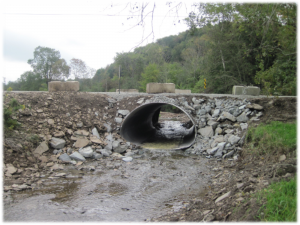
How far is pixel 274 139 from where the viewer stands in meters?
6.02

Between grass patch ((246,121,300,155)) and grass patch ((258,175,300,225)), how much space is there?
2169 mm

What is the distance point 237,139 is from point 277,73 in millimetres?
2587

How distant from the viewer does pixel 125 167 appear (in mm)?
7152

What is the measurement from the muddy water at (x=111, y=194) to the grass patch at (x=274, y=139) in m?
1.67

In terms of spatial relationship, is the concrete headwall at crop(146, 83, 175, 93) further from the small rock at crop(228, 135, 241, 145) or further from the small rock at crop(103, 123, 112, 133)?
the small rock at crop(228, 135, 241, 145)

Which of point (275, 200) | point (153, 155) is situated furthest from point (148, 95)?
point (275, 200)

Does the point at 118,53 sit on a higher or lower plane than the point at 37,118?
higher

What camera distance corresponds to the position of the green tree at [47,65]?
26578mm

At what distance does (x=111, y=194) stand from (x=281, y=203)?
11.7 feet

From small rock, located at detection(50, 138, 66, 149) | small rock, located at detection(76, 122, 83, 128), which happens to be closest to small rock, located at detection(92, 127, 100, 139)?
small rock, located at detection(76, 122, 83, 128)

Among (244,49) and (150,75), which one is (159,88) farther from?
(150,75)

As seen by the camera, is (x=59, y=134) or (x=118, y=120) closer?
(x=59, y=134)

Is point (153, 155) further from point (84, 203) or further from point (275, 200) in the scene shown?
point (275, 200)

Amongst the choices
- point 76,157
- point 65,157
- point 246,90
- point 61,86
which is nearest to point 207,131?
point 246,90
